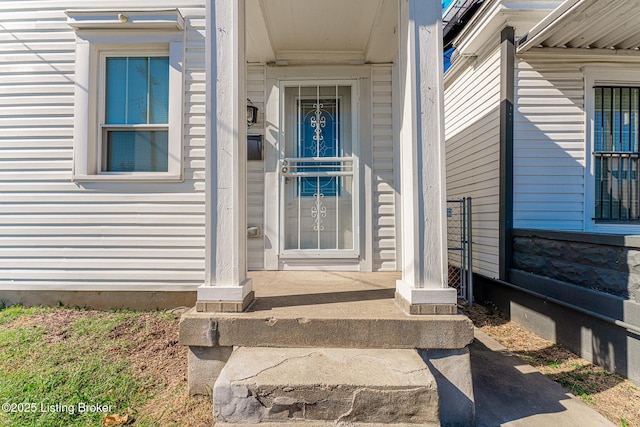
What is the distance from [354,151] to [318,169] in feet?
1.48

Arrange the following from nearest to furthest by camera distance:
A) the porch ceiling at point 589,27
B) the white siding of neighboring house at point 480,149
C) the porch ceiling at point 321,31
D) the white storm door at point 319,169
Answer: the porch ceiling at point 321,31 → the porch ceiling at point 589,27 → the white storm door at point 319,169 → the white siding of neighboring house at point 480,149

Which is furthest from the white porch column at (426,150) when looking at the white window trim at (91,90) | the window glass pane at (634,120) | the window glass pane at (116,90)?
the window glass pane at (634,120)

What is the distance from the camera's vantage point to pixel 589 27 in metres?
3.40

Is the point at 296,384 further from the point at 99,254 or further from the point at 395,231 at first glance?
the point at 99,254

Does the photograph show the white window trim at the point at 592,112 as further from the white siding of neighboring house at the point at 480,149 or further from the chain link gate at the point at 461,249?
the chain link gate at the point at 461,249

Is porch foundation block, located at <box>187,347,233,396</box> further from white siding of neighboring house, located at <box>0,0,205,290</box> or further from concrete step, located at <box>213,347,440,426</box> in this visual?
white siding of neighboring house, located at <box>0,0,205,290</box>

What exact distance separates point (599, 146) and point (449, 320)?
11.6 ft

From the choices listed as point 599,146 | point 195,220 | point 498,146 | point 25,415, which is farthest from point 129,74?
point 599,146

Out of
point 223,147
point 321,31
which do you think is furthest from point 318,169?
point 223,147

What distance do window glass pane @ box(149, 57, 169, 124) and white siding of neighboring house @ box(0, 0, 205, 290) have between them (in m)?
0.26

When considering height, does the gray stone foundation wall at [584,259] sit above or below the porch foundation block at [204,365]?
above

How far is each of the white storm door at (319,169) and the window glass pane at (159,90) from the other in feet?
3.93

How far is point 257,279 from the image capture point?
10.3 ft

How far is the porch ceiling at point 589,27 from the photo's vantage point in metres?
3.08
